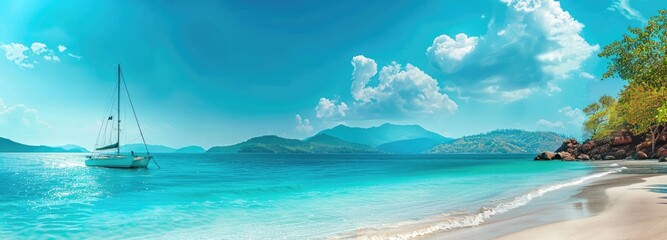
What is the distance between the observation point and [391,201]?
78.6ft

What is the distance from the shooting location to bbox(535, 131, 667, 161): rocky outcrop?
75.3 metres

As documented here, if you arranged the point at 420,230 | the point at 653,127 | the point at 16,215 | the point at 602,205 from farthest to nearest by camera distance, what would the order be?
the point at 653,127
the point at 16,215
the point at 602,205
the point at 420,230

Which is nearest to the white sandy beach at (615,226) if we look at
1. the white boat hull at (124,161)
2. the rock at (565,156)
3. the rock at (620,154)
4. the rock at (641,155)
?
the rock at (641,155)

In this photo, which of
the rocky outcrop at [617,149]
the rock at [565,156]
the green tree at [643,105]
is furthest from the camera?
the rock at [565,156]

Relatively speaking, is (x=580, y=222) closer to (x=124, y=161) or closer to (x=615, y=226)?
(x=615, y=226)

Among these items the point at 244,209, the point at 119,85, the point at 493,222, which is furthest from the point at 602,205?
the point at 119,85

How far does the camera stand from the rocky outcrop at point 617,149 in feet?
247

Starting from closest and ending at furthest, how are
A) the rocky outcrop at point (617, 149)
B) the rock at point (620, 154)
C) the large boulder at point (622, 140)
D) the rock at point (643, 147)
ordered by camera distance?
the rocky outcrop at point (617, 149) → the rock at point (643, 147) → the rock at point (620, 154) → the large boulder at point (622, 140)

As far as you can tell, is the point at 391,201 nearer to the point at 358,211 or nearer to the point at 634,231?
the point at 358,211

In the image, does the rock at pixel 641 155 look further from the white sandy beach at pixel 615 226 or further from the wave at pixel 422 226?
the wave at pixel 422 226

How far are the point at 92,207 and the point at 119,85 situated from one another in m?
67.6

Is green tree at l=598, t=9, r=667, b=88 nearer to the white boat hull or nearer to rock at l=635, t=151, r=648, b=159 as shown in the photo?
rock at l=635, t=151, r=648, b=159

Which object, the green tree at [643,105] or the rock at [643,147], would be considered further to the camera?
the rock at [643,147]

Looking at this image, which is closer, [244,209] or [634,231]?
[634,231]
